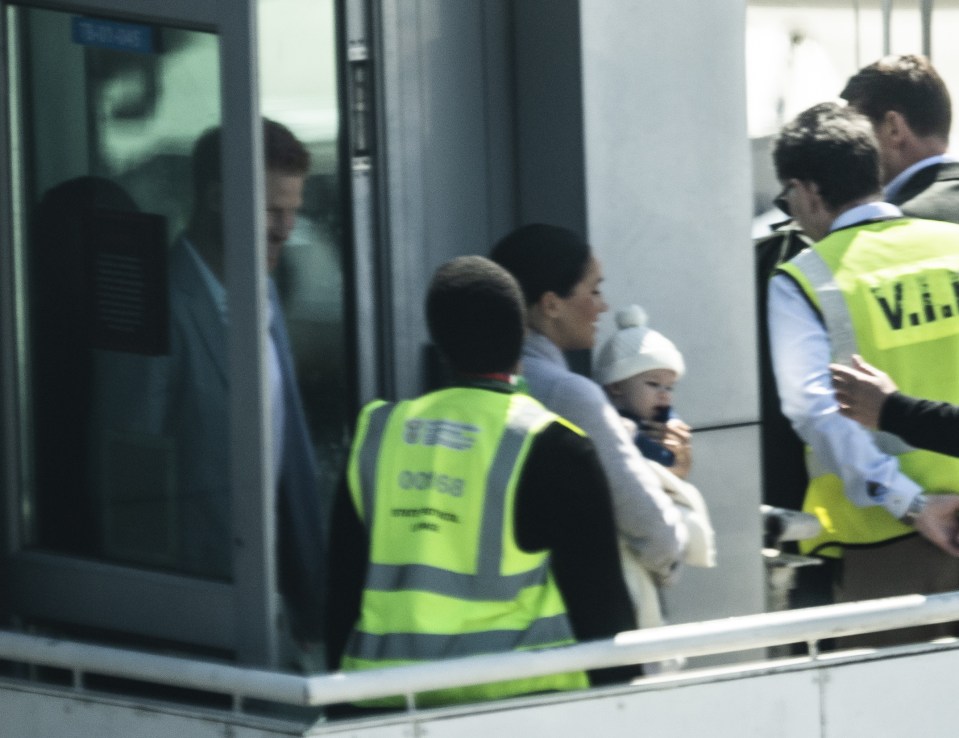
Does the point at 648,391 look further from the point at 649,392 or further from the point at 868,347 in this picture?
the point at 868,347

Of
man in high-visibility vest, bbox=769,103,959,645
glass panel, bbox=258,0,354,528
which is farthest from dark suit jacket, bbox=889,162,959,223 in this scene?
glass panel, bbox=258,0,354,528

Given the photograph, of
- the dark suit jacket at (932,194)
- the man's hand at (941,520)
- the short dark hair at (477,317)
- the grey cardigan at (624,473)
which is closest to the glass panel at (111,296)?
the short dark hair at (477,317)

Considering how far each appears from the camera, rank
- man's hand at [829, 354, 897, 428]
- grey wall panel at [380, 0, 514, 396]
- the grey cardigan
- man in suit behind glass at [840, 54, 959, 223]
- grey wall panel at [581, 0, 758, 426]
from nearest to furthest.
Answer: the grey cardigan
man's hand at [829, 354, 897, 428]
grey wall panel at [380, 0, 514, 396]
grey wall panel at [581, 0, 758, 426]
man in suit behind glass at [840, 54, 959, 223]

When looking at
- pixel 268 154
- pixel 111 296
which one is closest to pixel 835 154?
pixel 268 154

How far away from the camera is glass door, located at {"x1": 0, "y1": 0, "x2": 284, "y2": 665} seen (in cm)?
342

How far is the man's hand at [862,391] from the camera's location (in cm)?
375

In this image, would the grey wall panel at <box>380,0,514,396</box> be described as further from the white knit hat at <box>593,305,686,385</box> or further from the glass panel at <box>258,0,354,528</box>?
the white knit hat at <box>593,305,686,385</box>

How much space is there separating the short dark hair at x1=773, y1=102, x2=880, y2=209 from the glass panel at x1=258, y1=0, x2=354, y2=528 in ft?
3.53

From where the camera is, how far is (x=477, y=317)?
10.6ft

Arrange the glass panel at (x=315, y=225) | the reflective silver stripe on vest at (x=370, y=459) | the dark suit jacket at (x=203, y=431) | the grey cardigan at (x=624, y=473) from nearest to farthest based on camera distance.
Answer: the reflective silver stripe on vest at (x=370, y=459)
the grey cardigan at (x=624, y=473)
the dark suit jacket at (x=203, y=431)
the glass panel at (x=315, y=225)

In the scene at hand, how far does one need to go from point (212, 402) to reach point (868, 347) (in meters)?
1.46

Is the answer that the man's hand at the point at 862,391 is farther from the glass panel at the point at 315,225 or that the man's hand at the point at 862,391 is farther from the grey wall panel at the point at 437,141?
the glass panel at the point at 315,225

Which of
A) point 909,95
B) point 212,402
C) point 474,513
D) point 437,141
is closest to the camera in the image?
point 474,513

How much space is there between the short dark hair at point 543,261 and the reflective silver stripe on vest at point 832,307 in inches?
23.1
